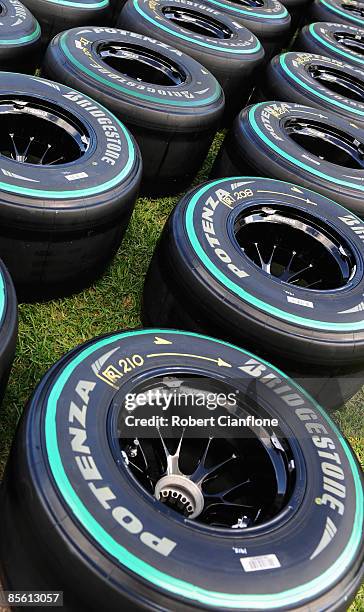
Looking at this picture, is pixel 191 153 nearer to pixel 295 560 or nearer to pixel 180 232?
pixel 180 232

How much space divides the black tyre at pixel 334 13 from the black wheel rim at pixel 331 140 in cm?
312

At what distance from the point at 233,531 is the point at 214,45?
12.8ft

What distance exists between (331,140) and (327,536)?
3.06m

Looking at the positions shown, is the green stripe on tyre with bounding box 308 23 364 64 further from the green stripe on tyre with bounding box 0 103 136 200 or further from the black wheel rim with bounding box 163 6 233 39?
the green stripe on tyre with bounding box 0 103 136 200

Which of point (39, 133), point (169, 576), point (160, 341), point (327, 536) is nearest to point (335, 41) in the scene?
point (39, 133)

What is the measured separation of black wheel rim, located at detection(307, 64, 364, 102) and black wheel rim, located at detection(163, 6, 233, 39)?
0.88 meters

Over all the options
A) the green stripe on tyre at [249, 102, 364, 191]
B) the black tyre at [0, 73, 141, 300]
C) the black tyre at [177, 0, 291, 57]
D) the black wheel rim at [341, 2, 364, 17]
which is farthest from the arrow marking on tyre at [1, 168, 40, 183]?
the black wheel rim at [341, 2, 364, 17]

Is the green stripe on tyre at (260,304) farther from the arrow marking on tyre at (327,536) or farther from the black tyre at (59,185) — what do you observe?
the arrow marking on tyre at (327,536)

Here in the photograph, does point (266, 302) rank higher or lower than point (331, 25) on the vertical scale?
lower

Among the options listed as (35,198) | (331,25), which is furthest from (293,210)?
(331,25)

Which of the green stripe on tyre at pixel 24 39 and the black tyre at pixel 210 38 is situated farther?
the black tyre at pixel 210 38

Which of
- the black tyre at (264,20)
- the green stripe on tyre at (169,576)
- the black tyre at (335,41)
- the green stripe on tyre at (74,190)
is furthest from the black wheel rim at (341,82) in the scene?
Result: the green stripe on tyre at (169,576)

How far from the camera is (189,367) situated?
2.35 m

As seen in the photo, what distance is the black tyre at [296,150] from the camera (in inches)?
145
